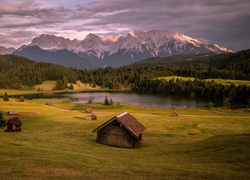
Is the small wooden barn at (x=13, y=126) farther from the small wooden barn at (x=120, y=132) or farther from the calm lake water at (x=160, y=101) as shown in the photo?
the calm lake water at (x=160, y=101)

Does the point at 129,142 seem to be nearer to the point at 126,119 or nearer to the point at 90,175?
the point at 126,119

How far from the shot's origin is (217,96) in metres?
152

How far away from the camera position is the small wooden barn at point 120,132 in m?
30.7

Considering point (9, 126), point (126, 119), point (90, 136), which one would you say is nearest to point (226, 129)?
point (126, 119)

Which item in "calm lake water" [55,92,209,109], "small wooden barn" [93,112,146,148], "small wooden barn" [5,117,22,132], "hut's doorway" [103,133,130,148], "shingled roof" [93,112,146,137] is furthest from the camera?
"calm lake water" [55,92,209,109]

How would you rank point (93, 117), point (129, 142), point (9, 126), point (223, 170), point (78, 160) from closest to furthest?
point (223, 170), point (78, 160), point (129, 142), point (9, 126), point (93, 117)

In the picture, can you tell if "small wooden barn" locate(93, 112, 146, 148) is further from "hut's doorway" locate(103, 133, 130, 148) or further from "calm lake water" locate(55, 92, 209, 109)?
"calm lake water" locate(55, 92, 209, 109)

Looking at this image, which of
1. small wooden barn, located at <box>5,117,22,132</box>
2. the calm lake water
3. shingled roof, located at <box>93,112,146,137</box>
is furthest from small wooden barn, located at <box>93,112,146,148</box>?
the calm lake water

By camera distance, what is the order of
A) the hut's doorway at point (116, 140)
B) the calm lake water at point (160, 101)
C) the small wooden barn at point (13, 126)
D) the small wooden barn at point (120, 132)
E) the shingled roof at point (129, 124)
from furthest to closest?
the calm lake water at point (160, 101) → the small wooden barn at point (13, 126) → the hut's doorway at point (116, 140) → the small wooden barn at point (120, 132) → the shingled roof at point (129, 124)

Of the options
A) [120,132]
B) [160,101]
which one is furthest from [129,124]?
[160,101]

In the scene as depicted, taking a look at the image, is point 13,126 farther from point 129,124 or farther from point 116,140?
point 129,124

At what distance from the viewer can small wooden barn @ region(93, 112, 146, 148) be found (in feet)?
101

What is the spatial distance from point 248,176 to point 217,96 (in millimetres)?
152434

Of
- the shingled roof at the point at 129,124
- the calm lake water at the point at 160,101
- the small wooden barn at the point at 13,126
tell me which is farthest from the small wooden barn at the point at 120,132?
the calm lake water at the point at 160,101
